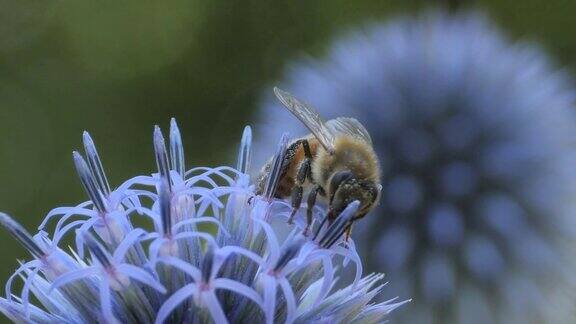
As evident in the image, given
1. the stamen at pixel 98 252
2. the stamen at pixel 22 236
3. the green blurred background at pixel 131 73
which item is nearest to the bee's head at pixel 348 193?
the stamen at pixel 98 252

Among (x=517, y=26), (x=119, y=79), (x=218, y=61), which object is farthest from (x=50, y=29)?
(x=517, y=26)

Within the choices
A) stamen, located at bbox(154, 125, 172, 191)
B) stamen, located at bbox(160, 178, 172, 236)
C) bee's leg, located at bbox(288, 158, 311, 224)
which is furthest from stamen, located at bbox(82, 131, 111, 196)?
bee's leg, located at bbox(288, 158, 311, 224)

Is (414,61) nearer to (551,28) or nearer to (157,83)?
(551,28)

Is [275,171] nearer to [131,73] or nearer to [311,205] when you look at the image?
[311,205]

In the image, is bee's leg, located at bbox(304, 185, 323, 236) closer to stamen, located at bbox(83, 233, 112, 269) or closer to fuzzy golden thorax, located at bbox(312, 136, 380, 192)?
fuzzy golden thorax, located at bbox(312, 136, 380, 192)

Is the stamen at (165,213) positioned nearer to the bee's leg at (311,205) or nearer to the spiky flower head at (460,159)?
the bee's leg at (311,205)
